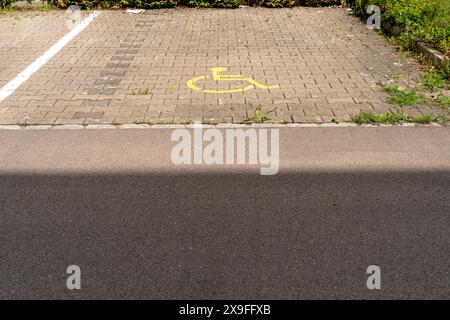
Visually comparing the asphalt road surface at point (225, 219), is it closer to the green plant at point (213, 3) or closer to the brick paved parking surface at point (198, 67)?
the brick paved parking surface at point (198, 67)

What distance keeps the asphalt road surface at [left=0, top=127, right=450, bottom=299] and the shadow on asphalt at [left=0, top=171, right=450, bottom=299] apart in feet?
0.04

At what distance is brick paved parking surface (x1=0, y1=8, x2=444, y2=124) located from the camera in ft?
21.8

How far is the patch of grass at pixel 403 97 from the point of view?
681 cm

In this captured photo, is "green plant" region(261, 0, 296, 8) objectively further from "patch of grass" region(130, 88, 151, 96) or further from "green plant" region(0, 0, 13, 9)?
"patch of grass" region(130, 88, 151, 96)

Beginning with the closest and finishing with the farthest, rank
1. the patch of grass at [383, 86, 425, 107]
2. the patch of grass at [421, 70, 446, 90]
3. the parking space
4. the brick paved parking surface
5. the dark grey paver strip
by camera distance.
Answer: the dark grey paver strip < the brick paved parking surface < the patch of grass at [383, 86, 425, 107] < the patch of grass at [421, 70, 446, 90] < the parking space

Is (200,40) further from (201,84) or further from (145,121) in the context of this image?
(145,121)

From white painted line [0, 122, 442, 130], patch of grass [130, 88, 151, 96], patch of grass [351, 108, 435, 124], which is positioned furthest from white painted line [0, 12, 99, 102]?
patch of grass [351, 108, 435, 124]

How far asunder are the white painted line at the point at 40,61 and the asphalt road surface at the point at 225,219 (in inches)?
79.4

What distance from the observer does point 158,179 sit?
4.84m

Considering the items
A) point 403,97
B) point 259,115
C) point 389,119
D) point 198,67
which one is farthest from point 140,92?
point 403,97

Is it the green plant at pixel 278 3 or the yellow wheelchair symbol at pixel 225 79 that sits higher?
the green plant at pixel 278 3

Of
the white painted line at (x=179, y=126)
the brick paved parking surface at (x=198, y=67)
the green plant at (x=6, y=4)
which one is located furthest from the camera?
the green plant at (x=6, y=4)

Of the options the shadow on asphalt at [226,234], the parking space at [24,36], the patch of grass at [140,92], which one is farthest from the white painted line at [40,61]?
the shadow on asphalt at [226,234]

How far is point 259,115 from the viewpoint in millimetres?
6445
